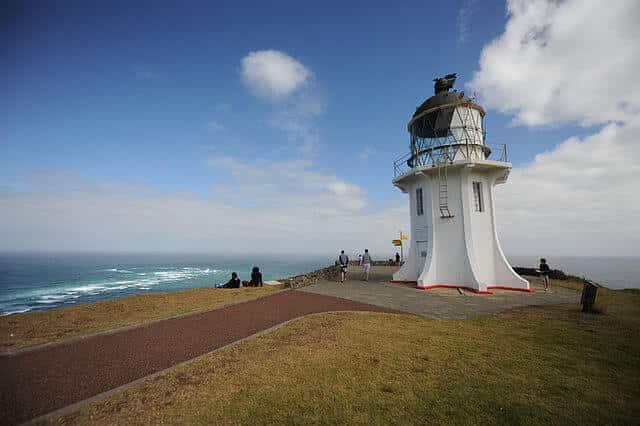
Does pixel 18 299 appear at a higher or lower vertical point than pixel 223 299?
lower

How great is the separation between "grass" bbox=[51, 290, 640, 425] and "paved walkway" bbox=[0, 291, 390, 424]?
652 millimetres

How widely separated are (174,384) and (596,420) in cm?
633

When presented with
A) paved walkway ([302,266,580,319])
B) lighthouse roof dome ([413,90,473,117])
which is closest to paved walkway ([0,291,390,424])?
paved walkway ([302,266,580,319])

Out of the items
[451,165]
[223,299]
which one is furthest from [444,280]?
[223,299]

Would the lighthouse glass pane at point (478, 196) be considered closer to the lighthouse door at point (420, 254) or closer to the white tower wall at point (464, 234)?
the white tower wall at point (464, 234)

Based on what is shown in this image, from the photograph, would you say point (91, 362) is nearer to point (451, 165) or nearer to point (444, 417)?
point (444, 417)

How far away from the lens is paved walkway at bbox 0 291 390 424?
4.38 meters

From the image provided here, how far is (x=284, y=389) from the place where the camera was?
14.9 ft

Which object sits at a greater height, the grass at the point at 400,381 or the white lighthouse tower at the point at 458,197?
the white lighthouse tower at the point at 458,197

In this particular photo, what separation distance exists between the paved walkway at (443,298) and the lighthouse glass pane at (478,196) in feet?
16.2

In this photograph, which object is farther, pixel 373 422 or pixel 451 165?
pixel 451 165

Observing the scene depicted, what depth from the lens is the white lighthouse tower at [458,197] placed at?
1600 cm

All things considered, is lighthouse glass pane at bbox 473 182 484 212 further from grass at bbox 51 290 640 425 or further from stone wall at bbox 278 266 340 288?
stone wall at bbox 278 266 340 288

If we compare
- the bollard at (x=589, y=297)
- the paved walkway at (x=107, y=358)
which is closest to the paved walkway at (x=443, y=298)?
the bollard at (x=589, y=297)
